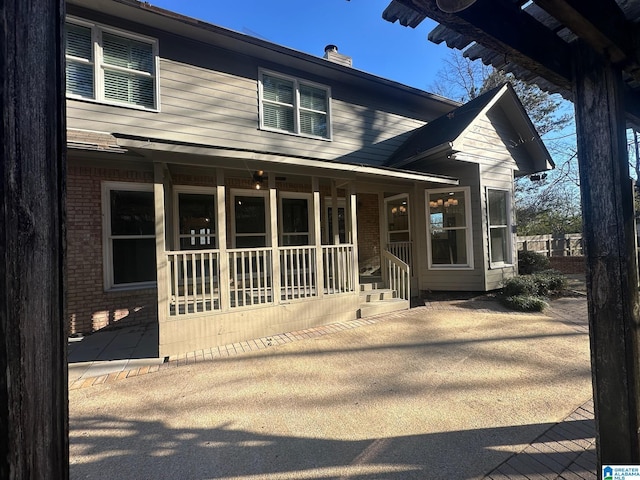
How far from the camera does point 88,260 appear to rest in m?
6.11

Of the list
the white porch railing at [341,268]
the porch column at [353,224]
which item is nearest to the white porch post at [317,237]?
the white porch railing at [341,268]

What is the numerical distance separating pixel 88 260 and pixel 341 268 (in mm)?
4865

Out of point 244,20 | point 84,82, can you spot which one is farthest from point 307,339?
point 244,20

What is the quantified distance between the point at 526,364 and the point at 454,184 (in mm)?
5008

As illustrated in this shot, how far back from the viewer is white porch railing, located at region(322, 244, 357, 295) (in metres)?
6.58

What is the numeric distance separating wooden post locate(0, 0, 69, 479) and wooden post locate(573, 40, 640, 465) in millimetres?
2541

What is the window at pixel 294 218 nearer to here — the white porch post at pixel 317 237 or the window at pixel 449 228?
the white porch post at pixel 317 237

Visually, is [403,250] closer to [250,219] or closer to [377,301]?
[377,301]

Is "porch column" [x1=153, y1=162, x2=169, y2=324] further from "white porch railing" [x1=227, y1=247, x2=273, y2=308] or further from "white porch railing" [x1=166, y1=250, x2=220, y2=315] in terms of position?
"white porch railing" [x1=227, y1=247, x2=273, y2=308]

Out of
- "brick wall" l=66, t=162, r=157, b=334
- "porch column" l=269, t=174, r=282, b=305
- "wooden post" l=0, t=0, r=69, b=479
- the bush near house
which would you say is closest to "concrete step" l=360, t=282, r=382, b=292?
"porch column" l=269, t=174, r=282, b=305

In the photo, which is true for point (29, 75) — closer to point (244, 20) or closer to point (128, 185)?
point (128, 185)

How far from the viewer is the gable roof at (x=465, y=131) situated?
779cm

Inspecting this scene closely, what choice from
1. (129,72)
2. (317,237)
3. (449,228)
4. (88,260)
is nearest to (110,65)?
(129,72)

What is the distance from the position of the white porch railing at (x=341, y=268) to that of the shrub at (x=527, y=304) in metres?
3.59
